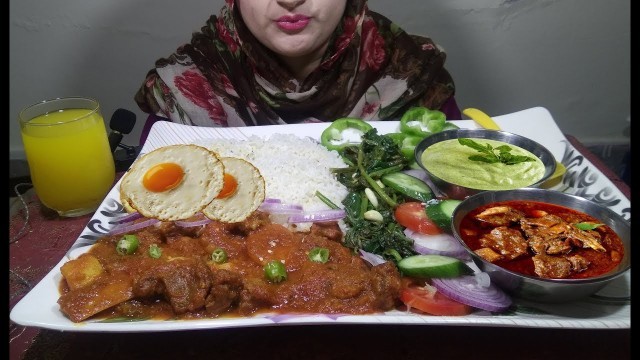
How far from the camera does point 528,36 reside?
3742 mm

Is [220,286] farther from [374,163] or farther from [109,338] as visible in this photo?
[374,163]

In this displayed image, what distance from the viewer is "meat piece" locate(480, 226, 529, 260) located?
5.62 ft

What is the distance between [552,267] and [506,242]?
0.17 metres

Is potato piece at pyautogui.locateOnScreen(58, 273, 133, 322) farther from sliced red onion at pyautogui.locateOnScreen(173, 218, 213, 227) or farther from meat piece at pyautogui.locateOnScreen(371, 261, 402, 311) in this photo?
meat piece at pyautogui.locateOnScreen(371, 261, 402, 311)

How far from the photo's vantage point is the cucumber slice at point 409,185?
225 centimetres

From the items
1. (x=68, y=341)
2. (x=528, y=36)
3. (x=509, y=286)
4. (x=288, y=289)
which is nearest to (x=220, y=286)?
(x=288, y=289)

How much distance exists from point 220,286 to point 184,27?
2315 millimetres

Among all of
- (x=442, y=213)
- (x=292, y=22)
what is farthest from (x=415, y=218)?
(x=292, y=22)

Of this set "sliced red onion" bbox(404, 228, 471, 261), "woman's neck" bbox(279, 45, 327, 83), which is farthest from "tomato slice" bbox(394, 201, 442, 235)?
"woman's neck" bbox(279, 45, 327, 83)

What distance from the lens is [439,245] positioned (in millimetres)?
1952

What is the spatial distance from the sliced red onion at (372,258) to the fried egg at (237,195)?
0.47 meters

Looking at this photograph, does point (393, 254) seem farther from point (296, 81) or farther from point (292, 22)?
point (296, 81)

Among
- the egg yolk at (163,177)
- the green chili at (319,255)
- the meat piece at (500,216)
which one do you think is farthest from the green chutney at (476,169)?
the egg yolk at (163,177)

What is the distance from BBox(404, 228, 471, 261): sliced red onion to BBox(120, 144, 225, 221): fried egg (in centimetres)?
80
